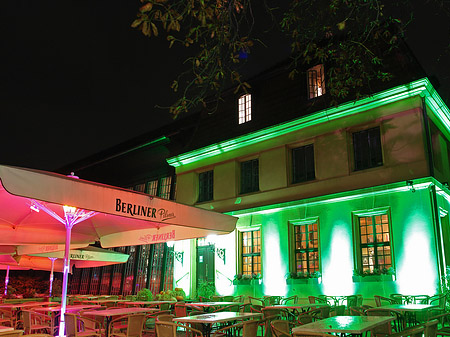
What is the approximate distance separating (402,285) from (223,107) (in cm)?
1026

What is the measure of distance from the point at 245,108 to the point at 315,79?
3344 mm

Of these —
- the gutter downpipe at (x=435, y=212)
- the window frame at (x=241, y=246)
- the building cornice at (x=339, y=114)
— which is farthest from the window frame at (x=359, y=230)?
the window frame at (x=241, y=246)

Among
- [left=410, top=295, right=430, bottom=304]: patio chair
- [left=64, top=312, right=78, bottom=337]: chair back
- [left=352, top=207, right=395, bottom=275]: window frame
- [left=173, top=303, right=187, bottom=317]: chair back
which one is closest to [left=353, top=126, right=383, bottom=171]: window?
[left=352, top=207, right=395, bottom=275]: window frame

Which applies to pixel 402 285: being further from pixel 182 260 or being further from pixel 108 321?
pixel 182 260

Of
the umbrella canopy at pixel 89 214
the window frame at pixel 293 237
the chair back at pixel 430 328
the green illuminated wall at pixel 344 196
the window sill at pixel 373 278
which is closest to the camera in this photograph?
the chair back at pixel 430 328

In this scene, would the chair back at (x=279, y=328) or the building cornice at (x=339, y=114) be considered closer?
the chair back at (x=279, y=328)

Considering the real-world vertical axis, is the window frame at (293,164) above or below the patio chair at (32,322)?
above

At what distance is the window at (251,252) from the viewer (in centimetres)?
1567

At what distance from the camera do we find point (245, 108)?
57.7ft

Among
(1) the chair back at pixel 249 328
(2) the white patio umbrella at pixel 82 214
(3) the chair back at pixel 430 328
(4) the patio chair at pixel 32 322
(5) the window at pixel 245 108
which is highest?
(5) the window at pixel 245 108

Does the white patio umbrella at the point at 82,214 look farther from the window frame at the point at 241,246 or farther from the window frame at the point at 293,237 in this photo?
the window frame at the point at 241,246

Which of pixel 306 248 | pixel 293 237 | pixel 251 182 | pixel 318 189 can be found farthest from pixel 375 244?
pixel 251 182

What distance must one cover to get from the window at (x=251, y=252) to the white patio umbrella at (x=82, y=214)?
20.7 ft

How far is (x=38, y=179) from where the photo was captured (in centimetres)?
579
